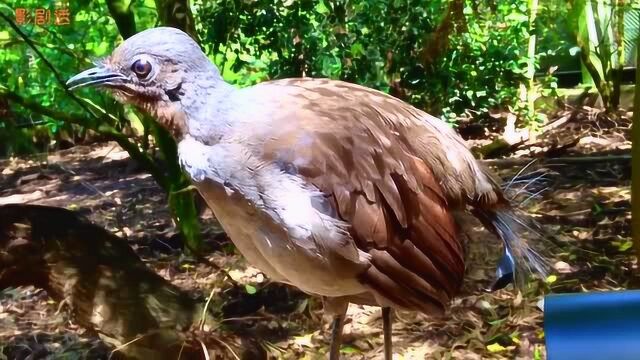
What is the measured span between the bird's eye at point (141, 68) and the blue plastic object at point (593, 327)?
753 mm

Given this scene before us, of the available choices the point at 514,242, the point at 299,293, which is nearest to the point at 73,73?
the point at 299,293

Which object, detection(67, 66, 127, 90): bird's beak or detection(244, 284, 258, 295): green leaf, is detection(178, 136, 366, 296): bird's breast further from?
detection(244, 284, 258, 295): green leaf

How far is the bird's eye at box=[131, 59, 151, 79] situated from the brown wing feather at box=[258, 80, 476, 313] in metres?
0.22

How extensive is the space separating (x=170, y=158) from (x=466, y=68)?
102 centimetres

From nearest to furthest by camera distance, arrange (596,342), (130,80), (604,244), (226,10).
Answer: (596,342)
(130,80)
(226,10)
(604,244)

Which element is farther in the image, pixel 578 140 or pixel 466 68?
pixel 578 140

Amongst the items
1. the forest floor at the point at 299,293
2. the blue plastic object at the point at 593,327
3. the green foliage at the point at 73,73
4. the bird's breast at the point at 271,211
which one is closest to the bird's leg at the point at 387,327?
the bird's breast at the point at 271,211

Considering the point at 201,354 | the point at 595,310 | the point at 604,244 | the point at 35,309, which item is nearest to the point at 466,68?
the point at 604,244

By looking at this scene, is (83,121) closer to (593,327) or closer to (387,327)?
(387,327)

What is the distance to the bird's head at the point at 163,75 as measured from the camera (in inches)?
49.5

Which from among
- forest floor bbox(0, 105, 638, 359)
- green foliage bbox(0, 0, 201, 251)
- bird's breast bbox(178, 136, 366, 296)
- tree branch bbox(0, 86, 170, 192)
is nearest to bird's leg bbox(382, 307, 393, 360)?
bird's breast bbox(178, 136, 366, 296)

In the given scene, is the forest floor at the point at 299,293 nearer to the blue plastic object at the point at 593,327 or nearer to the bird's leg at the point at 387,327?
the bird's leg at the point at 387,327

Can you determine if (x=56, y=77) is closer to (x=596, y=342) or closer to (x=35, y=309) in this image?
(x=35, y=309)

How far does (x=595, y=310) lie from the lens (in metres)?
0.74
